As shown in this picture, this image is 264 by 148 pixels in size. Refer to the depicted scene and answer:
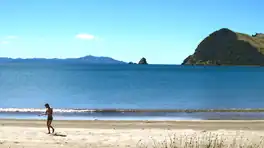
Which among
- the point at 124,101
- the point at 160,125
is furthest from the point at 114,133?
the point at 124,101

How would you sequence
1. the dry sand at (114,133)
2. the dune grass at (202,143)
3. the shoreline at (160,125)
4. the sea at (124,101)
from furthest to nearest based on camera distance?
Result: the sea at (124,101)
the shoreline at (160,125)
the dry sand at (114,133)
the dune grass at (202,143)

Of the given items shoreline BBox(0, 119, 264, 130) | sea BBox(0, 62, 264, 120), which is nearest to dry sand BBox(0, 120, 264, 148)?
shoreline BBox(0, 119, 264, 130)

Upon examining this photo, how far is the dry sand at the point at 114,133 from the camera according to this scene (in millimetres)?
18966

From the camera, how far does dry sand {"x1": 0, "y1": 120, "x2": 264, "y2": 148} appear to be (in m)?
→ 19.0

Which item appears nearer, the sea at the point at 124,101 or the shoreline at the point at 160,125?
the shoreline at the point at 160,125

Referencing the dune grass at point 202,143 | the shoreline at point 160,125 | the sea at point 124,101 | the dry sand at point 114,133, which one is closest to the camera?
the dune grass at point 202,143

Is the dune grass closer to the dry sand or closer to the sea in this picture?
the dry sand

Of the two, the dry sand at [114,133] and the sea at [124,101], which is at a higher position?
the sea at [124,101]

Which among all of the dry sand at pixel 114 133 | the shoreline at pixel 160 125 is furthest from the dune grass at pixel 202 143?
the shoreline at pixel 160 125

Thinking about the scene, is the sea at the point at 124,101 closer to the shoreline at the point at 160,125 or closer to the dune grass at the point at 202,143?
the shoreline at the point at 160,125

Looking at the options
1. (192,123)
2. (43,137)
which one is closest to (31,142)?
(43,137)

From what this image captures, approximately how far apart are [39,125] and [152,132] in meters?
7.54

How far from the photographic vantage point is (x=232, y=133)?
22891mm

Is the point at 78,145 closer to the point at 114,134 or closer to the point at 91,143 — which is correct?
the point at 91,143
